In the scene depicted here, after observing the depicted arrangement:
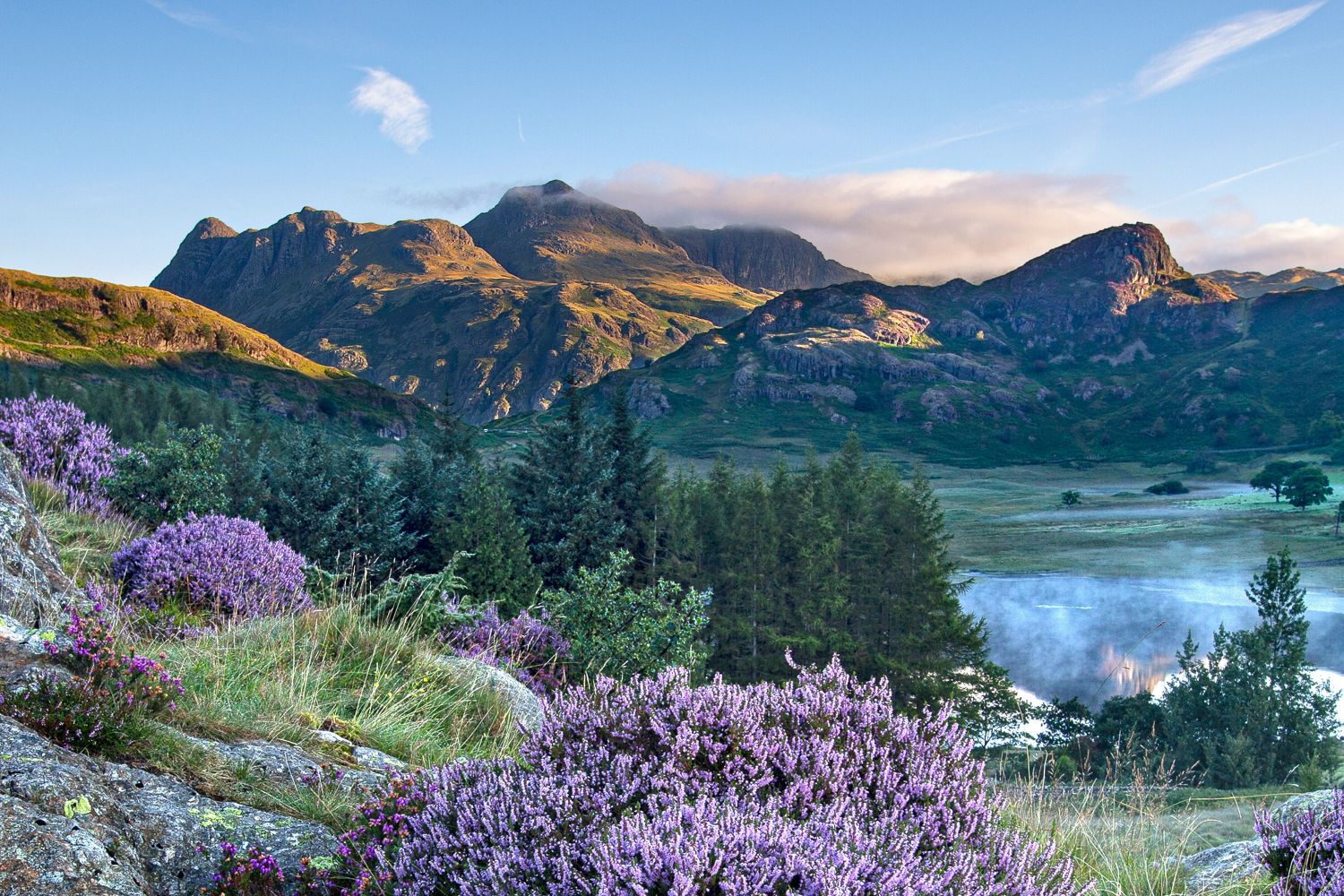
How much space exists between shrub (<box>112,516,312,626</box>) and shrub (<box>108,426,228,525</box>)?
5258 millimetres

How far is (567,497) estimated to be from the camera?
108ft

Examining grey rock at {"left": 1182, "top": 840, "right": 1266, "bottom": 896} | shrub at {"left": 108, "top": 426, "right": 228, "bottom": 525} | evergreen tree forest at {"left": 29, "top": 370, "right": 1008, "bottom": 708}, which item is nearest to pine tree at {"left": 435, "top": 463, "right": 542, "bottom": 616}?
evergreen tree forest at {"left": 29, "top": 370, "right": 1008, "bottom": 708}

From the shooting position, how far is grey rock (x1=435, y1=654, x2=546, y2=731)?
23.8ft

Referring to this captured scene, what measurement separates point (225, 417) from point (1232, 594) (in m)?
108

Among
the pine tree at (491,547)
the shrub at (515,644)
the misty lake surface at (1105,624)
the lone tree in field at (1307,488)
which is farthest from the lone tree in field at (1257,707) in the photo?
the lone tree in field at (1307,488)

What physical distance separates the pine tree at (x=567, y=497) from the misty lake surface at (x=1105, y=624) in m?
32.7

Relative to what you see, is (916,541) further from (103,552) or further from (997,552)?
(997,552)

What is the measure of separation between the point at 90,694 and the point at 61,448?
13.9 m

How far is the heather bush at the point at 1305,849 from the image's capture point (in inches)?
155

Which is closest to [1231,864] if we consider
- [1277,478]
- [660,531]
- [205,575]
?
[205,575]

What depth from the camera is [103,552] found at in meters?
9.85

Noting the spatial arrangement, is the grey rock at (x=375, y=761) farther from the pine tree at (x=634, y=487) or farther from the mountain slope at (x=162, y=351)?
the mountain slope at (x=162, y=351)

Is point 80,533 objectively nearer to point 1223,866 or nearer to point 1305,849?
point 1223,866

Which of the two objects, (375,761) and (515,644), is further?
(515,644)
